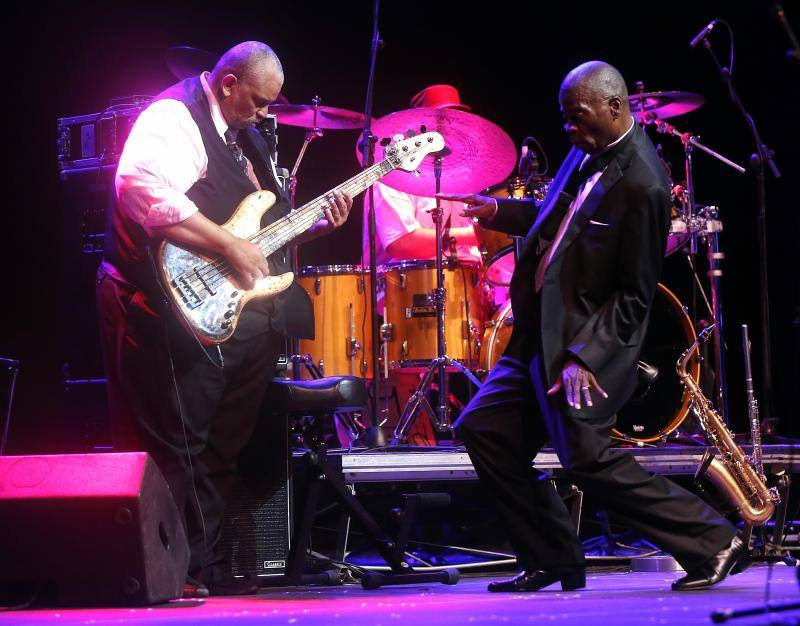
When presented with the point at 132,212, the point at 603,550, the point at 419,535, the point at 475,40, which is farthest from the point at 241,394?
the point at 475,40

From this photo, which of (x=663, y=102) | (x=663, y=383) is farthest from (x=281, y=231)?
A: (x=663, y=383)

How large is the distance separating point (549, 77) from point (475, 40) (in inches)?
26.9

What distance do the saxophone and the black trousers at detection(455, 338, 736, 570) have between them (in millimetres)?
1576

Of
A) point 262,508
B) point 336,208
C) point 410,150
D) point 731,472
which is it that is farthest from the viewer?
point 731,472

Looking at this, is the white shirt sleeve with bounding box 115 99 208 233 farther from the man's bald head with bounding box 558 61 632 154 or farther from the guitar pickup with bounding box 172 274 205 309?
the man's bald head with bounding box 558 61 632 154

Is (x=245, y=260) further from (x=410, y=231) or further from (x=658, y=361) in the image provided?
(x=658, y=361)

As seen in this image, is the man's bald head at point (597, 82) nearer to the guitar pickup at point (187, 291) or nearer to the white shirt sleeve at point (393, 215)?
the guitar pickup at point (187, 291)

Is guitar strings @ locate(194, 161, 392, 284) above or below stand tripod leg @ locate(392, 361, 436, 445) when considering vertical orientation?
above

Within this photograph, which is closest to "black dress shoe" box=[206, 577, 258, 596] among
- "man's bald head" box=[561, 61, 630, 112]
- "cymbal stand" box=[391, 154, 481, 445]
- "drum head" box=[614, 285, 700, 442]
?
"cymbal stand" box=[391, 154, 481, 445]

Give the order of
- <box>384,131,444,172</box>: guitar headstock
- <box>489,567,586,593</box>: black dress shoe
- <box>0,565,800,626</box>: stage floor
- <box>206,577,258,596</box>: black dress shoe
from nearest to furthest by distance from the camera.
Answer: <box>0,565,800,626</box>: stage floor, <box>489,567,586,593</box>: black dress shoe, <box>206,577,258,596</box>: black dress shoe, <box>384,131,444,172</box>: guitar headstock

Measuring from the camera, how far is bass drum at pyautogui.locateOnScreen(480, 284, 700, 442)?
666cm

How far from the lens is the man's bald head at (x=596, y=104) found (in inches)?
142

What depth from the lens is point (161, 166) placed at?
3.64 metres

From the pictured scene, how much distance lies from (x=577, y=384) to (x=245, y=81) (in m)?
1.79
